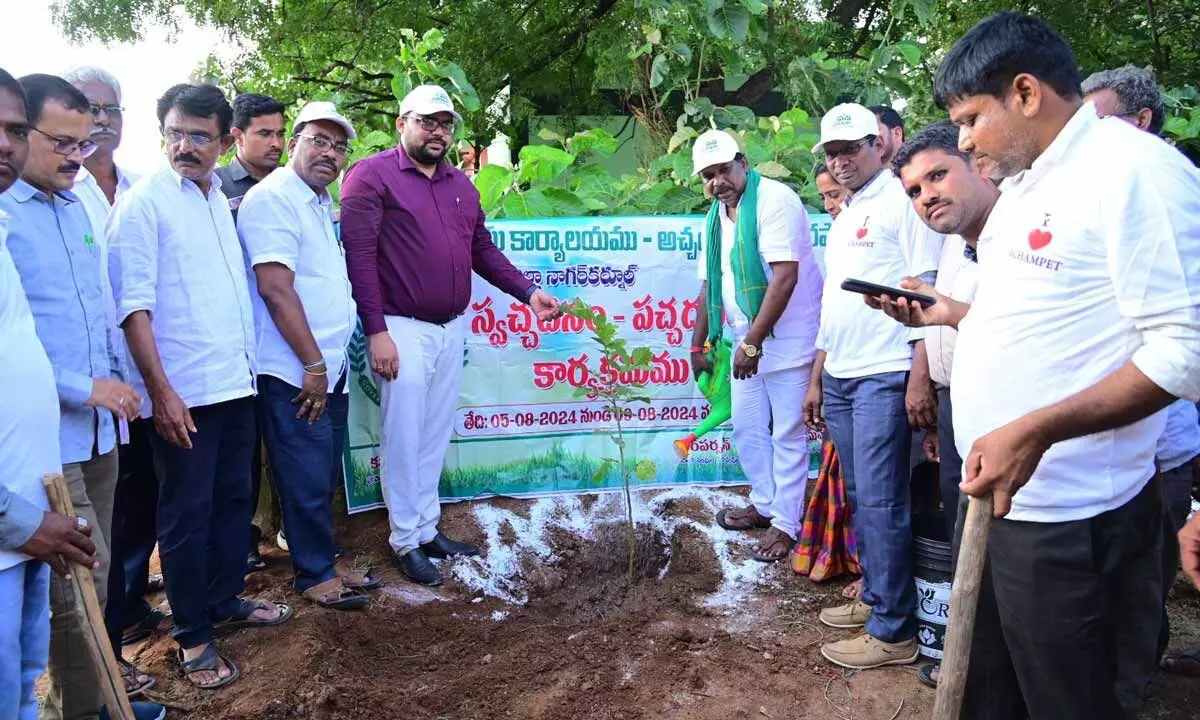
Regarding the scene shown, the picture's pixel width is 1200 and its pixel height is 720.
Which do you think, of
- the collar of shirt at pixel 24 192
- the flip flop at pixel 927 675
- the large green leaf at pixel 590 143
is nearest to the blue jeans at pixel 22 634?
the collar of shirt at pixel 24 192

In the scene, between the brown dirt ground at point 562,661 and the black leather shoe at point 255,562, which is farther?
the black leather shoe at point 255,562

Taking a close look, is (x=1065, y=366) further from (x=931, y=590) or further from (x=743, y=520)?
(x=743, y=520)

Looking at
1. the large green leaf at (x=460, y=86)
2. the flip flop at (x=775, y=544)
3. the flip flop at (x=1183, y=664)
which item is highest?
the large green leaf at (x=460, y=86)

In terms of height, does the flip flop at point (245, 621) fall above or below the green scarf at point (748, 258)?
below

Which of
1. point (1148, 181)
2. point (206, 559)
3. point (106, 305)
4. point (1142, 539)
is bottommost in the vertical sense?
point (206, 559)

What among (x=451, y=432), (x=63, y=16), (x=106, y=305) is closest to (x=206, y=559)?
(x=106, y=305)

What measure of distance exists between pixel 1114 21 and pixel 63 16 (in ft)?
40.1

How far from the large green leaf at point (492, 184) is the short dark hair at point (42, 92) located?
10.5 feet

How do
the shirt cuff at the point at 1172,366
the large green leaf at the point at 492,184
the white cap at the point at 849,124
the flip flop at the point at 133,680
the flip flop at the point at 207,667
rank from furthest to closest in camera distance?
1. the large green leaf at the point at 492,184
2. the white cap at the point at 849,124
3. the flip flop at the point at 207,667
4. the flip flop at the point at 133,680
5. the shirt cuff at the point at 1172,366

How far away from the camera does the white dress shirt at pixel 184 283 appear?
10.1 feet

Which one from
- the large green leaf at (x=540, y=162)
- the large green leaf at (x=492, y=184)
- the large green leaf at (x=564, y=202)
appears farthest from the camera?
the large green leaf at (x=540, y=162)

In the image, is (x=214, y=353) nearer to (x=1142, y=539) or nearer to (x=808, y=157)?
(x=1142, y=539)

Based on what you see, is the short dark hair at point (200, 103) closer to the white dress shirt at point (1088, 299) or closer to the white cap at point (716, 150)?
the white cap at point (716, 150)

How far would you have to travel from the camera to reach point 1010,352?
1916 millimetres
